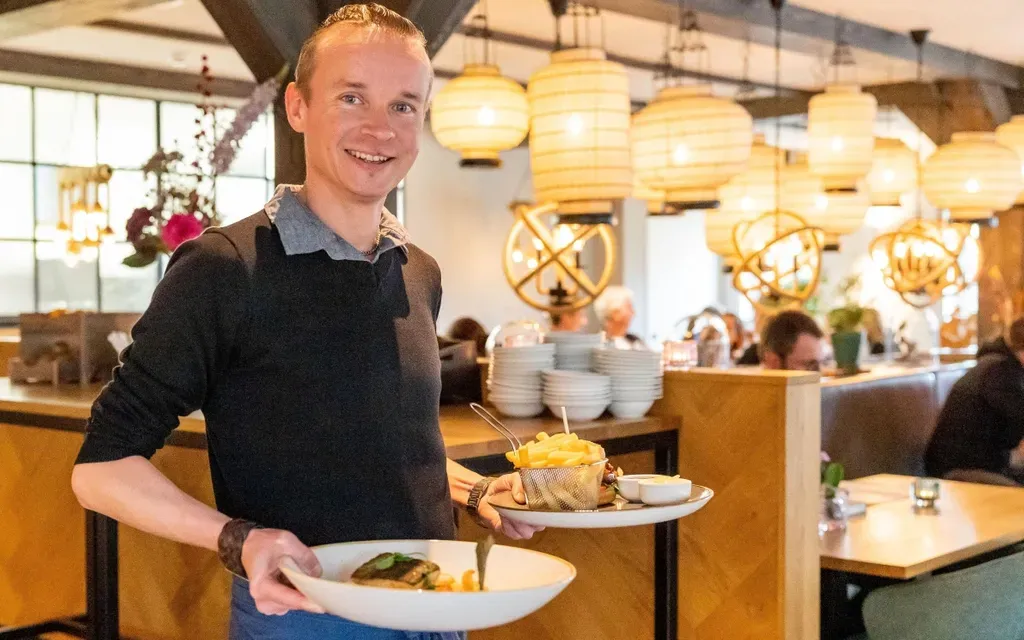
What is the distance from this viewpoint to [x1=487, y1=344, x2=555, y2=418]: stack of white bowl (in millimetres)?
3336

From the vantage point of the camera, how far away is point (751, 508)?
318cm

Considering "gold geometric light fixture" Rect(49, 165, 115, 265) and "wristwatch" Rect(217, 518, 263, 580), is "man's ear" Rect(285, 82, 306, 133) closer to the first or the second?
"wristwatch" Rect(217, 518, 263, 580)

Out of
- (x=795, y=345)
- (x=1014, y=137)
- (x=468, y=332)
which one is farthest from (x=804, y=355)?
(x=1014, y=137)

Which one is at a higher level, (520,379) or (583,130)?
(583,130)

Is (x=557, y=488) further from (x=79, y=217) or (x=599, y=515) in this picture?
(x=79, y=217)

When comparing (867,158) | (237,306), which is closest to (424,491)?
(237,306)

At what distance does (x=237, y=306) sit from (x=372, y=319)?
7.6 inches

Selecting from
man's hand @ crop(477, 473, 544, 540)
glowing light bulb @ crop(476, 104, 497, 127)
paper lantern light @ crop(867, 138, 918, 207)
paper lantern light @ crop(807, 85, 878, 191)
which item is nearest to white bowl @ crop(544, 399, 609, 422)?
man's hand @ crop(477, 473, 544, 540)

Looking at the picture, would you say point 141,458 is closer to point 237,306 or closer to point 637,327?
point 237,306

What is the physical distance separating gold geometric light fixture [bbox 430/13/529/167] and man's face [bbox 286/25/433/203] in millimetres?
3390

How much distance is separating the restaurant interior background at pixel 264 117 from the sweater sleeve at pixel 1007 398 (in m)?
2.28

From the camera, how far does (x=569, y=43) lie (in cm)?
810

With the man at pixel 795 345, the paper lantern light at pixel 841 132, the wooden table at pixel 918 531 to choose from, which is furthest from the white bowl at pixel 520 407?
the paper lantern light at pixel 841 132

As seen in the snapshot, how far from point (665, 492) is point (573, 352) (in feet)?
5.17
